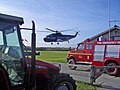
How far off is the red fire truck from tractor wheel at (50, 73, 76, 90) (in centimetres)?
724

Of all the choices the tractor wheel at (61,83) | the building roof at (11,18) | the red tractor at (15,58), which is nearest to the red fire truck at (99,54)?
the tractor wheel at (61,83)

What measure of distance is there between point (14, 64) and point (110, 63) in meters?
10.5

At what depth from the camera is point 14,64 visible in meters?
5.62

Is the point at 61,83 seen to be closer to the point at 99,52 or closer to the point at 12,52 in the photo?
the point at 12,52

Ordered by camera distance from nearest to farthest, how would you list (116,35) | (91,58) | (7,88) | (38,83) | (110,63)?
(7,88), (38,83), (110,63), (91,58), (116,35)

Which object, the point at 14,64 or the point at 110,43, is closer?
the point at 14,64

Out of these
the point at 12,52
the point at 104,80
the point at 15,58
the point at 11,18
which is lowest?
the point at 104,80

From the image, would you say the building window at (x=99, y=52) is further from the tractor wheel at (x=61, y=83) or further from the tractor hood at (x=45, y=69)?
the tractor hood at (x=45, y=69)

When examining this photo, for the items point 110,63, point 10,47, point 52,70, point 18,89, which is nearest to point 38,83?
point 52,70

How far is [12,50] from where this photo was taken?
567 cm

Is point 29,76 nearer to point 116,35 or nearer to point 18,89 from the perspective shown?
point 18,89

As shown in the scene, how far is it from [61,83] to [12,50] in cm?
200

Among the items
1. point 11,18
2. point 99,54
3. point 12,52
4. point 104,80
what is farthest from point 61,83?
point 99,54

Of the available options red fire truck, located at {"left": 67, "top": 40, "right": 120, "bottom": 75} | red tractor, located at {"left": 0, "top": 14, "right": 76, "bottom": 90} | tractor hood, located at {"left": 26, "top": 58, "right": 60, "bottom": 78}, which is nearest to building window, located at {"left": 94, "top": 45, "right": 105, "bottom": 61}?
red fire truck, located at {"left": 67, "top": 40, "right": 120, "bottom": 75}
